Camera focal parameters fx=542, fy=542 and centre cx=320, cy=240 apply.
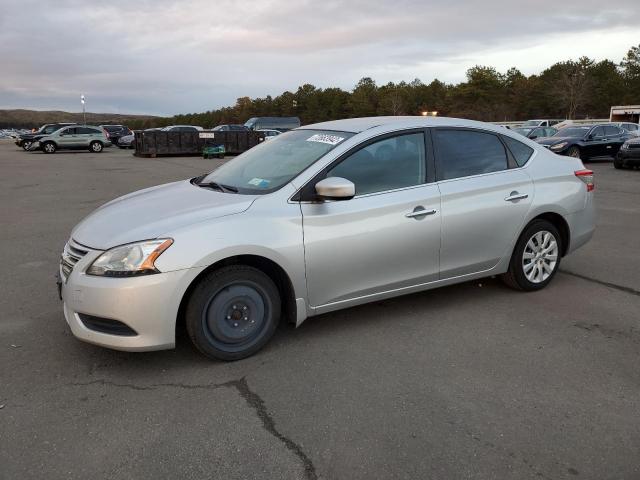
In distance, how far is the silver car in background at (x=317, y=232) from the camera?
11.1 feet

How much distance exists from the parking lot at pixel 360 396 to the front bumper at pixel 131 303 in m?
0.28

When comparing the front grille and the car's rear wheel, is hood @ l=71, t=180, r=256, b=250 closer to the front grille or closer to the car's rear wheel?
the front grille

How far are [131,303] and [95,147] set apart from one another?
33.6 metres

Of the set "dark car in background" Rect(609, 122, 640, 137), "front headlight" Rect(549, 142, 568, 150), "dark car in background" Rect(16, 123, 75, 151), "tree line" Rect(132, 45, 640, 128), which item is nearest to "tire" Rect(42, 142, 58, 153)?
"dark car in background" Rect(16, 123, 75, 151)

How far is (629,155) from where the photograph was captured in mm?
18125

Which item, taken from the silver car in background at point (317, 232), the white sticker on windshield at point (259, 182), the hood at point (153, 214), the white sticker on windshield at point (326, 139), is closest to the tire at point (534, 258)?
the silver car in background at point (317, 232)

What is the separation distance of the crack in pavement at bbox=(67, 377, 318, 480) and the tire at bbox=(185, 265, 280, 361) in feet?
0.97

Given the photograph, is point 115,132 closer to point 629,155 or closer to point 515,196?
point 629,155

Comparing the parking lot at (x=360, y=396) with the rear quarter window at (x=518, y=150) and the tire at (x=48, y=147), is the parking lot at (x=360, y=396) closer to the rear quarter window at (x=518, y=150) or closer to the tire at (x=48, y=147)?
the rear quarter window at (x=518, y=150)

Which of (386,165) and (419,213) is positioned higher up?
(386,165)

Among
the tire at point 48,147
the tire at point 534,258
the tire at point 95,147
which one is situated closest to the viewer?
the tire at point 534,258

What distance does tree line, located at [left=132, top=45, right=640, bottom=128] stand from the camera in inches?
2948

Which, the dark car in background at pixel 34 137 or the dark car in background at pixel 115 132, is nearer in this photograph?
the dark car in background at pixel 34 137

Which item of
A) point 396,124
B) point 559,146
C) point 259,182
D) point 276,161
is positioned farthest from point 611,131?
point 259,182
